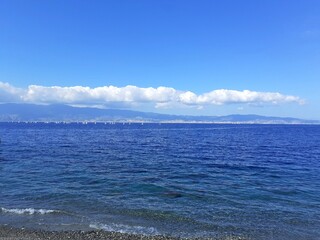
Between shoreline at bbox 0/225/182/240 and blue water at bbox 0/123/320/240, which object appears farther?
blue water at bbox 0/123/320/240

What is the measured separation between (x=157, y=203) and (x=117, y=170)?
59.1ft

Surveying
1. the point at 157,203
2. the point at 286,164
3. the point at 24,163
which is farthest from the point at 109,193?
the point at 286,164

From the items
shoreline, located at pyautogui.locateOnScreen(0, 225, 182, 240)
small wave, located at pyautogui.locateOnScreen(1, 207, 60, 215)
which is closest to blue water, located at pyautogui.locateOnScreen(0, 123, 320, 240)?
small wave, located at pyautogui.locateOnScreen(1, 207, 60, 215)

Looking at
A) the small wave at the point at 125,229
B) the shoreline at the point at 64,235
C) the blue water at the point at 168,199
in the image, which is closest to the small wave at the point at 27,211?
the blue water at the point at 168,199

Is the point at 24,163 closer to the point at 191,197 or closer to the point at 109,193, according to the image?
Answer: the point at 109,193

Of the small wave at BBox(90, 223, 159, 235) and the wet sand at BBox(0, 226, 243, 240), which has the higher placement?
the wet sand at BBox(0, 226, 243, 240)

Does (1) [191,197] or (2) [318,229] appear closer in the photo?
(2) [318,229]

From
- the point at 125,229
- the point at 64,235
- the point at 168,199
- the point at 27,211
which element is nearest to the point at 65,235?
the point at 64,235

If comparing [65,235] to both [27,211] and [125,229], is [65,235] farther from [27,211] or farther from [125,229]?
[27,211]

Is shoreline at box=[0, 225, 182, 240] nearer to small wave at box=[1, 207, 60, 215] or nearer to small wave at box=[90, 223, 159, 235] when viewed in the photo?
small wave at box=[90, 223, 159, 235]

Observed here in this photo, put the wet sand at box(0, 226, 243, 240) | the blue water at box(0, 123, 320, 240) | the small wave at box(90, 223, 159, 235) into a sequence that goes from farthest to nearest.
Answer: the blue water at box(0, 123, 320, 240)
the small wave at box(90, 223, 159, 235)
the wet sand at box(0, 226, 243, 240)

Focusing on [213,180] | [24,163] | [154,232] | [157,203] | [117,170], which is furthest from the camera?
[24,163]

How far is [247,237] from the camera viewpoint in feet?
63.8

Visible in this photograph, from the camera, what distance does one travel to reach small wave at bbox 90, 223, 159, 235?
66.0 ft
